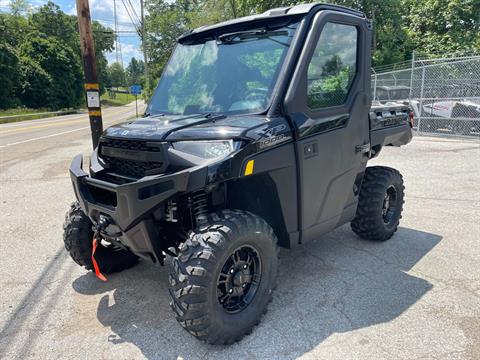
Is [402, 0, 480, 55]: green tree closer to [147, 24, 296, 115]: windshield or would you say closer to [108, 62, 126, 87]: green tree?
[147, 24, 296, 115]: windshield

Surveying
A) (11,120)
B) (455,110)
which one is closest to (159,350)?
(455,110)

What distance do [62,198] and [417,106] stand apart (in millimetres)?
11930

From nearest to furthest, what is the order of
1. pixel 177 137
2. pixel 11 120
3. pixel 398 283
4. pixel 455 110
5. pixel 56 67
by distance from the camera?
pixel 177 137
pixel 398 283
pixel 455 110
pixel 11 120
pixel 56 67

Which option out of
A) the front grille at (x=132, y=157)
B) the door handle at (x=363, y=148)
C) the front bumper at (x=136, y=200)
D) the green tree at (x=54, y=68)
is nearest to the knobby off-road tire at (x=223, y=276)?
the front bumper at (x=136, y=200)

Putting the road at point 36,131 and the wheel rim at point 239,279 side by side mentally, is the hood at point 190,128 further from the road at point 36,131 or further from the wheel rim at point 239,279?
the road at point 36,131

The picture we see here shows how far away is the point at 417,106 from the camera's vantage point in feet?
44.7

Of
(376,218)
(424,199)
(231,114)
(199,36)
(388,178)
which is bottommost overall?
(424,199)

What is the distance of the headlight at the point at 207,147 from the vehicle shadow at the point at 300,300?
1.40 m

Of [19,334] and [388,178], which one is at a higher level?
[388,178]

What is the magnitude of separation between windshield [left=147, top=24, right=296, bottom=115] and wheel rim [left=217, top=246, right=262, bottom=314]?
113cm

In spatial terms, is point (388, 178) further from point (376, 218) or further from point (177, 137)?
point (177, 137)

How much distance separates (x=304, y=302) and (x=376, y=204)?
1567 mm

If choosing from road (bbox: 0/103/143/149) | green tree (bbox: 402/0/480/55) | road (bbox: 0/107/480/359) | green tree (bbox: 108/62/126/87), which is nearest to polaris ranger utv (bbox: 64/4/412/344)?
road (bbox: 0/107/480/359)

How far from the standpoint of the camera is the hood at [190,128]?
273 cm
